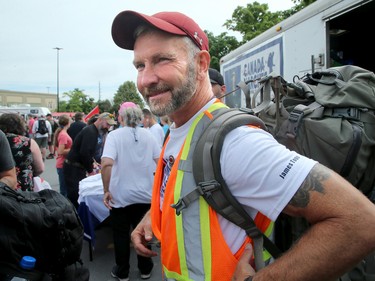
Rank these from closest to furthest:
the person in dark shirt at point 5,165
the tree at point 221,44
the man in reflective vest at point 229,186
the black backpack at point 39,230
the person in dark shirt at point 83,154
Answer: the man in reflective vest at point 229,186, the black backpack at point 39,230, the person in dark shirt at point 5,165, the person in dark shirt at point 83,154, the tree at point 221,44

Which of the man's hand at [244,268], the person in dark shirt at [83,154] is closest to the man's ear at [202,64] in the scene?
the man's hand at [244,268]

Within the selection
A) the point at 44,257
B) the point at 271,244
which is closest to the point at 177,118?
the point at 271,244

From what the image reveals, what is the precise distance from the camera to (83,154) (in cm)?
571

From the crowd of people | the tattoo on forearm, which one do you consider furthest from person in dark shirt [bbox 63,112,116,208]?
the tattoo on forearm

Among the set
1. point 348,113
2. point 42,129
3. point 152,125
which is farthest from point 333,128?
point 42,129

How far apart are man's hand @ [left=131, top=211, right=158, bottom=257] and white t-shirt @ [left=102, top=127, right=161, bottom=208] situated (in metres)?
2.41

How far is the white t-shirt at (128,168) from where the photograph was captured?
4133 millimetres

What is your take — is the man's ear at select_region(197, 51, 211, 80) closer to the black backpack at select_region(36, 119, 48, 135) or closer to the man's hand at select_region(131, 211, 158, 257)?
the man's hand at select_region(131, 211, 158, 257)

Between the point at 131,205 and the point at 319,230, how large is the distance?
3468 mm

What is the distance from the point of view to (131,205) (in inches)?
167

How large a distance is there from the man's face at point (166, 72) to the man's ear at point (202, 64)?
56mm

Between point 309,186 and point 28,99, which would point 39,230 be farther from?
point 28,99

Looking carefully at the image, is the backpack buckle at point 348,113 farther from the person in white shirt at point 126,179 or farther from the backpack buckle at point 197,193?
the person in white shirt at point 126,179

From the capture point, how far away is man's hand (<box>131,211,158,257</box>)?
1.62 meters
